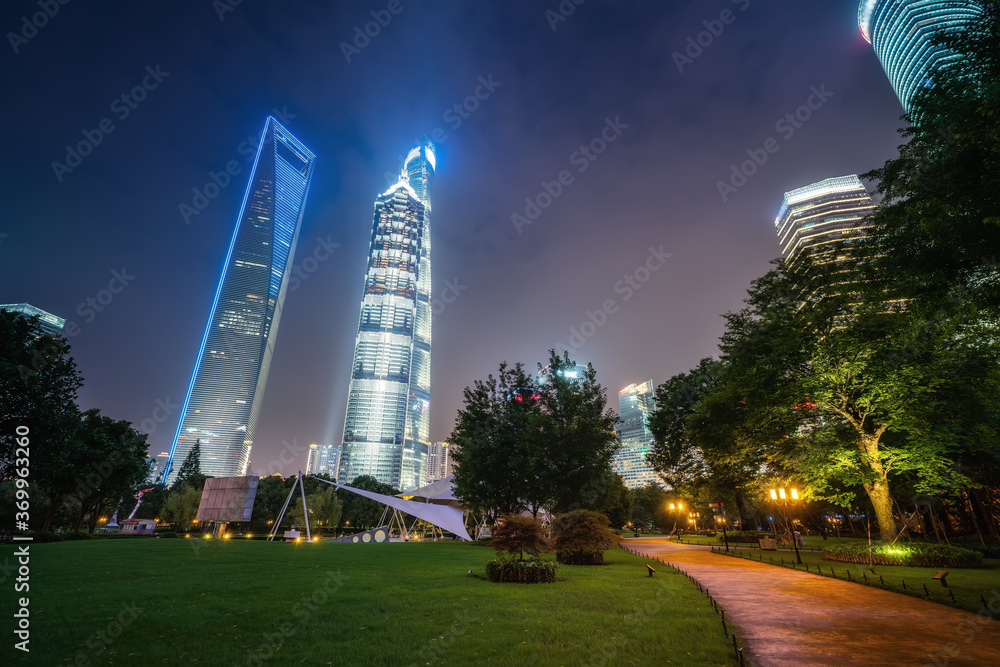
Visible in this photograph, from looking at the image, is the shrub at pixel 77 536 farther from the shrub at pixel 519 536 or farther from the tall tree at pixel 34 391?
the shrub at pixel 519 536

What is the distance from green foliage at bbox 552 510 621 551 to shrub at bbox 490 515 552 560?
5416 mm

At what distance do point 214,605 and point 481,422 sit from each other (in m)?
29.2

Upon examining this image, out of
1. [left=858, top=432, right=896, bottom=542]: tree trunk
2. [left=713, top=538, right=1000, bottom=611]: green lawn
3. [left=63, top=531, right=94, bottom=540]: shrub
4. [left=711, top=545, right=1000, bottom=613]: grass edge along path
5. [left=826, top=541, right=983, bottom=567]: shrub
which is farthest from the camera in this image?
[left=63, top=531, right=94, bottom=540]: shrub

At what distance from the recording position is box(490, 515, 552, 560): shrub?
49.1 feet

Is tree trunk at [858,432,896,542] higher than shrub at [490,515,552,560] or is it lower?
higher

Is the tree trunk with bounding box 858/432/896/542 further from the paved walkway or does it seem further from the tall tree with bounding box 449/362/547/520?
the tall tree with bounding box 449/362/547/520

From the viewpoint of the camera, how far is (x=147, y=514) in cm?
8188

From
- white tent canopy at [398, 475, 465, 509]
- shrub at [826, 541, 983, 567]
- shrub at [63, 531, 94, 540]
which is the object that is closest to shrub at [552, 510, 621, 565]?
shrub at [826, 541, 983, 567]

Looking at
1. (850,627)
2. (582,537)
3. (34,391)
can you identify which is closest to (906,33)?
(582,537)

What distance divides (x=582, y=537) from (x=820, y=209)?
14586 cm

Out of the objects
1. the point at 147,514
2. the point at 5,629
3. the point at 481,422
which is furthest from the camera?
the point at 147,514

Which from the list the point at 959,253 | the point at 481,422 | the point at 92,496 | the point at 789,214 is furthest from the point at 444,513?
the point at 789,214

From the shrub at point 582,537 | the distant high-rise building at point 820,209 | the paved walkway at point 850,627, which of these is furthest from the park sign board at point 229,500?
the distant high-rise building at point 820,209

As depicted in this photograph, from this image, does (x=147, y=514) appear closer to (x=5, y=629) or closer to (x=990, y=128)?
(x=5, y=629)
